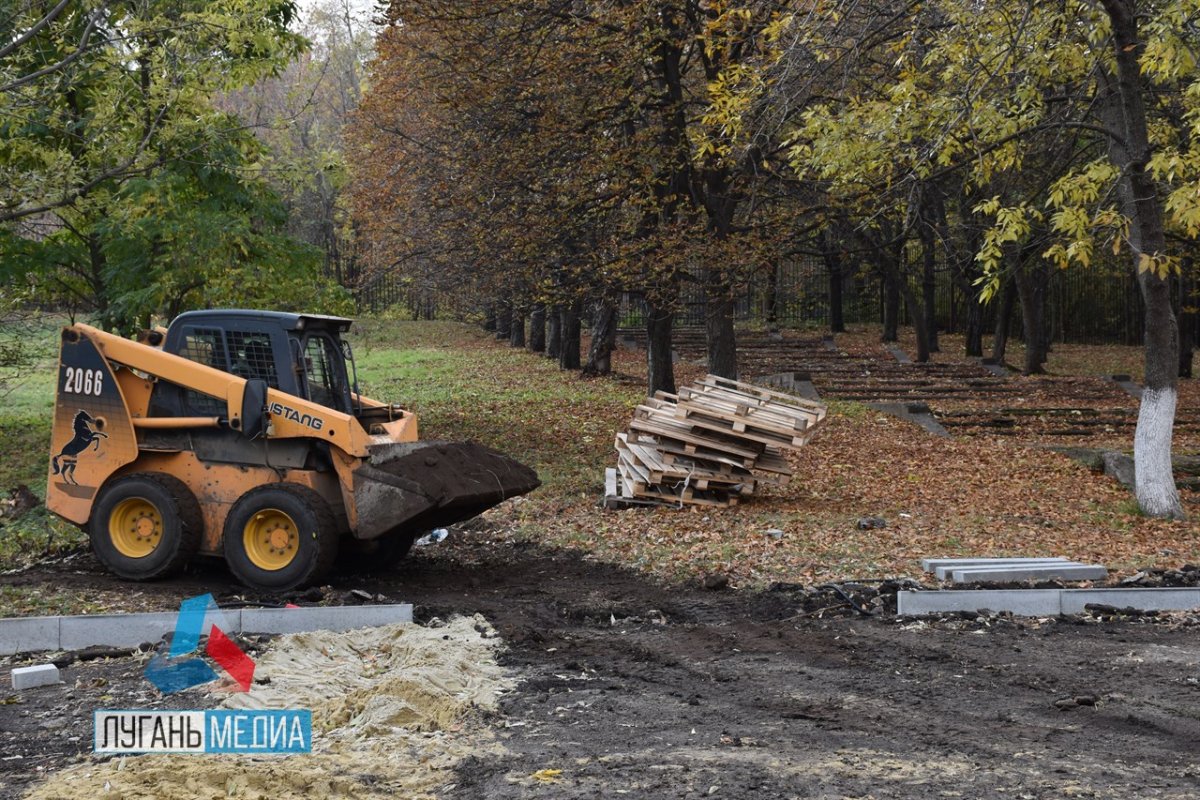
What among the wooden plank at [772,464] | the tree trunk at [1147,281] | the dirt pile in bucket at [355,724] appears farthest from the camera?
the wooden plank at [772,464]

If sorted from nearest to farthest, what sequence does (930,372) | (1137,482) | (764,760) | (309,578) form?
(764,760) < (309,578) < (1137,482) < (930,372)

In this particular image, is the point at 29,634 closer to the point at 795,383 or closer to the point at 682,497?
the point at 682,497

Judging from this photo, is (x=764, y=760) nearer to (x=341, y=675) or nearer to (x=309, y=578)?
(x=341, y=675)

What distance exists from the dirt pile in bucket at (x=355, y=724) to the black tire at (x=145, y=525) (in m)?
2.54

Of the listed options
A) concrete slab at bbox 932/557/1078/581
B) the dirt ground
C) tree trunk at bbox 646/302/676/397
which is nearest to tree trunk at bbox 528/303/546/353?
tree trunk at bbox 646/302/676/397

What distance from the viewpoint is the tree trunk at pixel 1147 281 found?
13.6m

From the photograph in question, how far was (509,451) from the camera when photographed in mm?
18047

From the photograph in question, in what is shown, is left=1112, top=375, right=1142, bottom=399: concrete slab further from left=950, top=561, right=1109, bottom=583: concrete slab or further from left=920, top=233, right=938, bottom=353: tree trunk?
left=950, top=561, right=1109, bottom=583: concrete slab

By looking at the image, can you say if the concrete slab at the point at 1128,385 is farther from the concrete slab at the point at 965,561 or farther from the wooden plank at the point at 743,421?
the concrete slab at the point at 965,561

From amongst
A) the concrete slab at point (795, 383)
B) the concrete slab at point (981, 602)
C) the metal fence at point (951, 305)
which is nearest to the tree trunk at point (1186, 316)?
the metal fence at point (951, 305)

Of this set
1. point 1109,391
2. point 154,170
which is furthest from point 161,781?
point 1109,391

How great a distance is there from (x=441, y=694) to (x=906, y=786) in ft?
8.88

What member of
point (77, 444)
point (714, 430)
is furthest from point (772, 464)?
point (77, 444)

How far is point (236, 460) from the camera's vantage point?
10727mm
